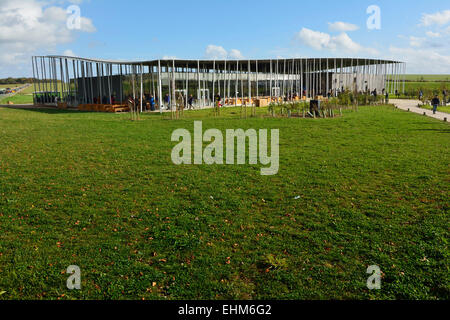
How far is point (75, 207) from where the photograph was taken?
7367 mm

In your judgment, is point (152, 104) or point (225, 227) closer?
point (225, 227)

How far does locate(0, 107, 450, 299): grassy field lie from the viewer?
466 centimetres

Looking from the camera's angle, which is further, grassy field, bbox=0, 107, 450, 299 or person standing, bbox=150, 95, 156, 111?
person standing, bbox=150, 95, 156, 111

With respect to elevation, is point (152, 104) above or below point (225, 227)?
above

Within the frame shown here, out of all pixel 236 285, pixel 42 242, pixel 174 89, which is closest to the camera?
pixel 236 285

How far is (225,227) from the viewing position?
6.38 m

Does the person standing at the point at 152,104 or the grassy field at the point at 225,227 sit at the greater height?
the person standing at the point at 152,104

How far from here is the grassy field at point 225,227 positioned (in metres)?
4.66

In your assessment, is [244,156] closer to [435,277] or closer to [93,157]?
[93,157]

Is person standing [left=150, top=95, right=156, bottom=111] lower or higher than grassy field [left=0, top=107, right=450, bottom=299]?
higher

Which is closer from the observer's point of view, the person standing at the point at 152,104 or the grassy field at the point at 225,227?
the grassy field at the point at 225,227
